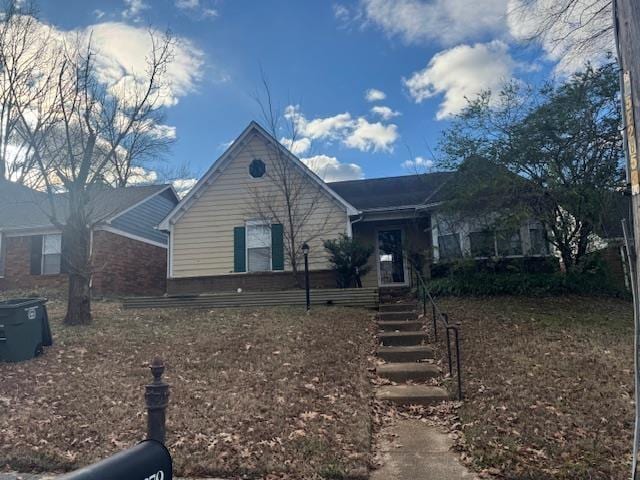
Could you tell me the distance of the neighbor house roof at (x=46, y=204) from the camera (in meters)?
18.2

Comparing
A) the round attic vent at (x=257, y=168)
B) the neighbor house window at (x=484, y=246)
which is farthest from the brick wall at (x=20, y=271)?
the neighbor house window at (x=484, y=246)

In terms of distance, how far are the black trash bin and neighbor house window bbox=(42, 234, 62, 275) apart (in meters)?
11.9

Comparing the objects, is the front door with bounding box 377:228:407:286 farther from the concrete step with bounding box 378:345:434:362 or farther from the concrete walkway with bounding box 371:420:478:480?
the concrete walkway with bounding box 371:420:478:480

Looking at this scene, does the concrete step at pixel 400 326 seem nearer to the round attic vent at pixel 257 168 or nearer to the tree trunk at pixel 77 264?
the tree trunk at pixel 77 264

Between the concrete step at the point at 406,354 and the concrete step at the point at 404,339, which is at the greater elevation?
the concrete step at the point at 404,339

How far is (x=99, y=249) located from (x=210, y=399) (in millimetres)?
14028

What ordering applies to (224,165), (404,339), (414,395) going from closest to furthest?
(414,395) → (404,339) → (224,165)

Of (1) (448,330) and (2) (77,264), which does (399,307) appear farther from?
(2) (77,264)

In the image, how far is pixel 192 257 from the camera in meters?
15.2

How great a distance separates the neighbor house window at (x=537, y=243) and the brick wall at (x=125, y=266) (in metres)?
14.2

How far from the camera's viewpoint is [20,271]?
18.1 m

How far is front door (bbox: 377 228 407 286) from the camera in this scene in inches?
611

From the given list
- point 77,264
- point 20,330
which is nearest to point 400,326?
point 20,330

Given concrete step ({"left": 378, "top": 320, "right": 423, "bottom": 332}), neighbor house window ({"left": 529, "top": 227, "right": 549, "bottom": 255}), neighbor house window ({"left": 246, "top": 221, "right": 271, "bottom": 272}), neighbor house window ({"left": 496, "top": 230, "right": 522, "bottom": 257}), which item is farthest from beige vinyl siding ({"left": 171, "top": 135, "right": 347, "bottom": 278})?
neighbor house window ({"left": 529, "top": 227, "right": 549, "bottom": 255})
